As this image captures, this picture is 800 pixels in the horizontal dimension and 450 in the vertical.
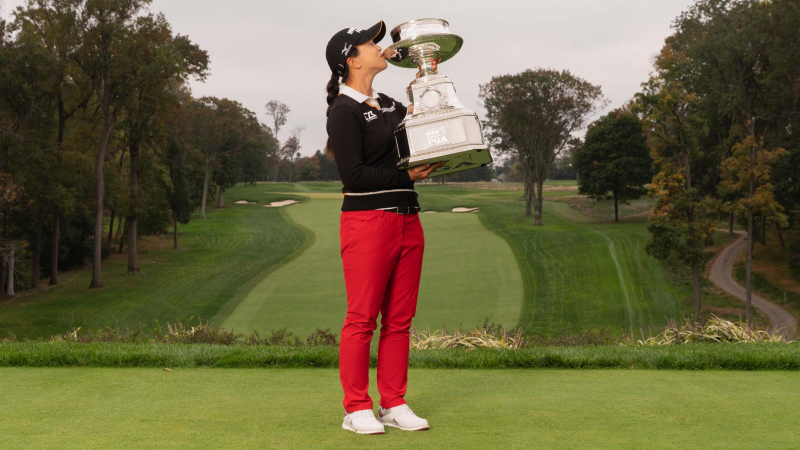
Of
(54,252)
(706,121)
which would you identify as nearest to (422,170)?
(706,121)

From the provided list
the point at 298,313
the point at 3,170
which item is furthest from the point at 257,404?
the point at 3,170

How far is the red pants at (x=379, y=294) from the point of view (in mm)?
3627

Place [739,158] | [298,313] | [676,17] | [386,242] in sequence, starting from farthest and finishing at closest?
1. [676,17]
2. [739,158]
3. [298,313]
4. [386,242]

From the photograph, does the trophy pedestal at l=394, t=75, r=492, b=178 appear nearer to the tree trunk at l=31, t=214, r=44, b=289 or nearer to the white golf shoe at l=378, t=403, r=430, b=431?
the white golf shoe at l=378, t=403, r=430, b=431

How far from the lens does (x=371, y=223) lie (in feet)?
11.9

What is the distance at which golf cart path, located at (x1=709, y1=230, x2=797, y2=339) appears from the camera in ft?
90.8

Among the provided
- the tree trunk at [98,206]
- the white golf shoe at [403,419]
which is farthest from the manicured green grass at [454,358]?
the tree trunk at [98,206]

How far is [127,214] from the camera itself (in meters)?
34.8

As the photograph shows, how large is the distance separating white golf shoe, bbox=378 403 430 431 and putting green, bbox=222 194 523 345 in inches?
559

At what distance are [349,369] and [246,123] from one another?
189 feet

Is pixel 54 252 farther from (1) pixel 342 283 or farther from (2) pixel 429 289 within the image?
(2) pixel 429 289

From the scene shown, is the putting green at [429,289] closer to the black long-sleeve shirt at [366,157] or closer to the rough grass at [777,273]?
the rough grass at [777,273]

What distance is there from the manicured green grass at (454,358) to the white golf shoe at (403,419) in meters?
1.62

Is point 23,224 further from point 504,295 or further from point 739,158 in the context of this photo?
point 739,158
